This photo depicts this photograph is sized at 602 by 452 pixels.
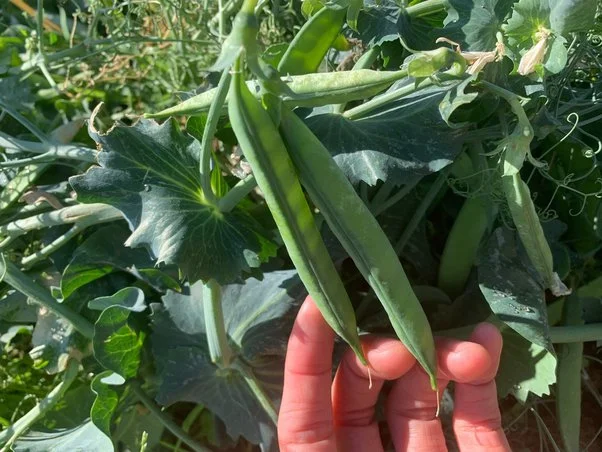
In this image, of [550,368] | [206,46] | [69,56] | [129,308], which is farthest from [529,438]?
[69,56]

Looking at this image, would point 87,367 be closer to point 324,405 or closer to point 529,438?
point 324,405

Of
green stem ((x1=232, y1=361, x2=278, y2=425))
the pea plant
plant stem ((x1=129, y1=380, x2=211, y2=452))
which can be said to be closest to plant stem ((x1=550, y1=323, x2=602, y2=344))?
the pea plant

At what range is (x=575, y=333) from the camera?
0.80 metres

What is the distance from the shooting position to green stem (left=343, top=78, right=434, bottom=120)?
0.62 metres

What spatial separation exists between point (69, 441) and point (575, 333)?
607mm

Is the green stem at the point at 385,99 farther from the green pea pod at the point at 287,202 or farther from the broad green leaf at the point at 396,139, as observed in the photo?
the green pea pod at the point at 287,202

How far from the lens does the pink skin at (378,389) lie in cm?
71

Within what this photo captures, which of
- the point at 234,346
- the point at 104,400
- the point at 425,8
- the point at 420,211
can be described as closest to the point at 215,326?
the point at 234,346

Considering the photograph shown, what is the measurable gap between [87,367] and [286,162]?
47 centimetres

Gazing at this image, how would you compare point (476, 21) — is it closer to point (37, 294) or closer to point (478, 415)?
point (478, 415)

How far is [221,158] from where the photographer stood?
953 mm

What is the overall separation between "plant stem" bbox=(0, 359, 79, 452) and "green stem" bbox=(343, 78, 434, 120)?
1.55ft

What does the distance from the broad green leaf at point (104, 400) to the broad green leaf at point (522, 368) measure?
1.46 feet

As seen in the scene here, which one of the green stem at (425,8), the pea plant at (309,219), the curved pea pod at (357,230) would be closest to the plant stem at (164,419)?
the pea plant at (309,219)
